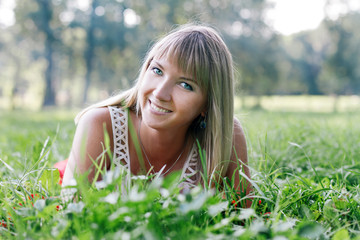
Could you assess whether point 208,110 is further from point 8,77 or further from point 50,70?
point 8,77

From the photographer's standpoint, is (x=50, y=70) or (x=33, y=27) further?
(x=50, y=70)

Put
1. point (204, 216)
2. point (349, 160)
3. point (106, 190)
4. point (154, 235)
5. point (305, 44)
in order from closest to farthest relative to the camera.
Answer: point (154, 235), point (106, 190), point (204, 216), point (349, 160), point (305, 44)

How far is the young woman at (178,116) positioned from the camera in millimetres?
1929

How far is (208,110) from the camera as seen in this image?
7.03 feet

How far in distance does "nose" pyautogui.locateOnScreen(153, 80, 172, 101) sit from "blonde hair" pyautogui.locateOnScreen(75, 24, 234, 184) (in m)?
0.13

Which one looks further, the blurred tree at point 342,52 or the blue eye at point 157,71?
the blurred tree at point 342,52

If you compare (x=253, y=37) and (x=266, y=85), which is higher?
(x=253, y=37)

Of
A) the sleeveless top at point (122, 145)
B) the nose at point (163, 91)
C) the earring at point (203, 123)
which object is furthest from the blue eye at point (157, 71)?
the earring at point (203, 123)

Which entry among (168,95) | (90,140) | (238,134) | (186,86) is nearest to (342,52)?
(238,134)

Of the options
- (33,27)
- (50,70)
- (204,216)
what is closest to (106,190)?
(204,216)

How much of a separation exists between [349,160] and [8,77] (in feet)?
172

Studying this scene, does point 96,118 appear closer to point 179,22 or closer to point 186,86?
point 186,86

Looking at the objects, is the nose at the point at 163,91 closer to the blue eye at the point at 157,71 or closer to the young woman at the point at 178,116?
the young woman at the point at 178,116

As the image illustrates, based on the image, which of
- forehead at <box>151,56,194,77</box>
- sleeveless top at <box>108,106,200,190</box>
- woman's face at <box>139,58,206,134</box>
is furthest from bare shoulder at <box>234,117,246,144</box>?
forehead at <box>151,56,194,77</box>
